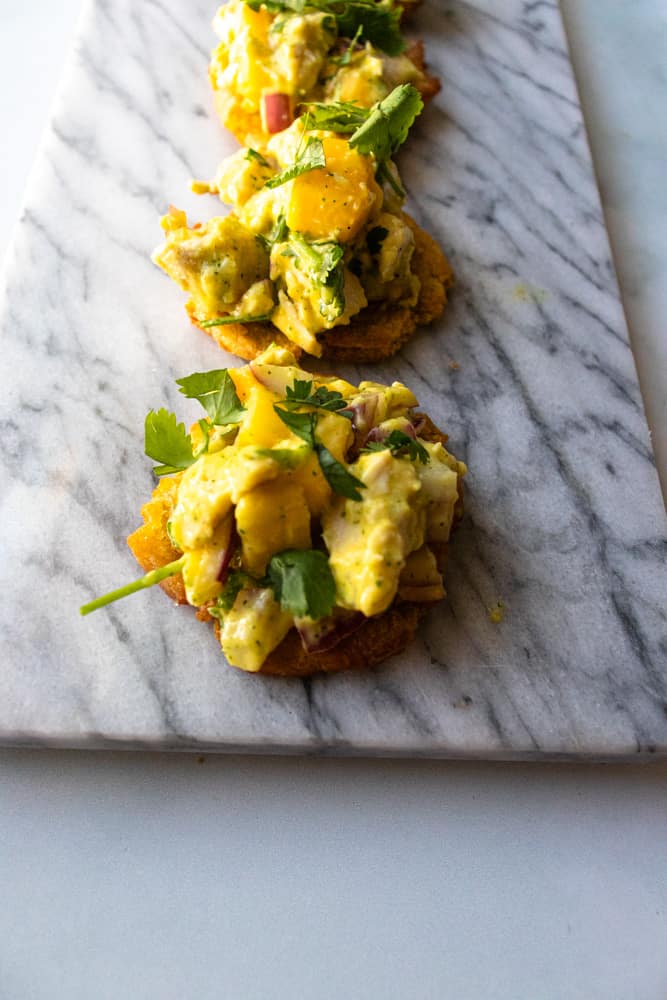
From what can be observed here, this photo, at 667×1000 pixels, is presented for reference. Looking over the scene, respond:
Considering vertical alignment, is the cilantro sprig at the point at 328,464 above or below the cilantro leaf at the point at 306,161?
below

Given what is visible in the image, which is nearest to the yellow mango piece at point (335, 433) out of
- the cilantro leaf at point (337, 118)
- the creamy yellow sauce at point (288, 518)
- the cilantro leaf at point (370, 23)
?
the creamy yellow sauce at point (288, 518)

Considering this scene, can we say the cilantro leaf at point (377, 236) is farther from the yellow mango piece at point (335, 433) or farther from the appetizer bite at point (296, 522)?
the yellow mango piece at point (335, 433)

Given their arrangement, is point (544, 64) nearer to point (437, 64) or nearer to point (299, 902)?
point (437, 64)

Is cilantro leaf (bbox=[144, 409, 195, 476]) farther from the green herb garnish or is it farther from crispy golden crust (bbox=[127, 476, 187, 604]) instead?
the green herb garnish

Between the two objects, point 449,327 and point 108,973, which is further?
point 449,327

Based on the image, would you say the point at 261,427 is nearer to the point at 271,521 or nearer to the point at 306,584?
the point at 271,521

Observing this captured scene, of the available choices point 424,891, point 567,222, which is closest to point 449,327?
point 567,222
